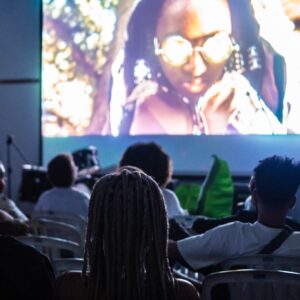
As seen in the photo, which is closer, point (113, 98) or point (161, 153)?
point (161, 153)

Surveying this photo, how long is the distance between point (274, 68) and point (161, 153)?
2.68m

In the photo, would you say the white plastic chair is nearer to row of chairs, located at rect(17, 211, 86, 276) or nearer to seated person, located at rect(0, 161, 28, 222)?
row of chairs, located at rect(17, 211, 86, 276)

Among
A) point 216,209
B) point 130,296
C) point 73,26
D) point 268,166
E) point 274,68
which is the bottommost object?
point 216,209

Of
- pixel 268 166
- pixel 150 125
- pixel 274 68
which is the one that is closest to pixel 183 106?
pixel 150 125

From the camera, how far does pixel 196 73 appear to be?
19.6 feet

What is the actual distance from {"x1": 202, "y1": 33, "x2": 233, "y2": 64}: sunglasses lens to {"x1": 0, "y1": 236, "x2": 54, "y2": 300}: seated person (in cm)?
440

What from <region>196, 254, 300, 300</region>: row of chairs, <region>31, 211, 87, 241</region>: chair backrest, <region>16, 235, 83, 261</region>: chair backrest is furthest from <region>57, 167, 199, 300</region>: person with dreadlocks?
<region>31, 211, 87, 241</region>: chair backrest

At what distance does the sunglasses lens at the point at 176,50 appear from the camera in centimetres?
602

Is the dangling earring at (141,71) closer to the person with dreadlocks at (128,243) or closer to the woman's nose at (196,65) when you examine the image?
the woman's nose at (196,65)

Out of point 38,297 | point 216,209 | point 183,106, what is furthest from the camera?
point 183,106

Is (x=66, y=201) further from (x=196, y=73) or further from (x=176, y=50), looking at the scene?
(x=176, y=50)

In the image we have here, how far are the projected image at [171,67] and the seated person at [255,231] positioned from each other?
135 inches

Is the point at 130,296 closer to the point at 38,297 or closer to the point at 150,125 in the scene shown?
the point at 38,297

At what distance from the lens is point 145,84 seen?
6254 millimetres
